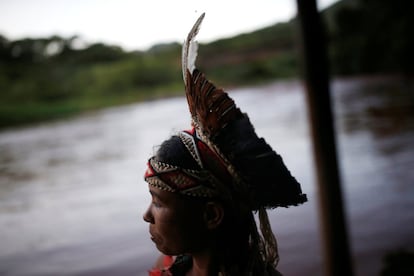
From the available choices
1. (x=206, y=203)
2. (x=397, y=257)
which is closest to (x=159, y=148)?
(x=206, y=203)

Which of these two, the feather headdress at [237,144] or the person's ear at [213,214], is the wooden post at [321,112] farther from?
the person's ear at [213,214]

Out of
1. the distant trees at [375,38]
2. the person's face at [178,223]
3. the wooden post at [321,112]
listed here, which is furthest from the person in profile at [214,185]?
the distant trees at [375,38]

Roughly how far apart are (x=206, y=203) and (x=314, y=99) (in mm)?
664

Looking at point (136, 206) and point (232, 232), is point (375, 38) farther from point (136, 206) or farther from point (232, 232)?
point (232, 232)

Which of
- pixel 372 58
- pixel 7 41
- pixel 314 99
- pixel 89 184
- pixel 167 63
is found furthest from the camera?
pixel 167 63

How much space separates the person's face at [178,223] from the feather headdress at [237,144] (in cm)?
17

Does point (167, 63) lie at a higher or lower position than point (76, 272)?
higher

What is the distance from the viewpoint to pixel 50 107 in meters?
36.6

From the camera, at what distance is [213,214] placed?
141 cm

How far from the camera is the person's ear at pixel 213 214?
1402 mm

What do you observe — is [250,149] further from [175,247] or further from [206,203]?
[175,247]

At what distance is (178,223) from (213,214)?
11cm

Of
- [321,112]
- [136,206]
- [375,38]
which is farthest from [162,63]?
[321,112]

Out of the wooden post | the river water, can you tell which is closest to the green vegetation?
the river water
